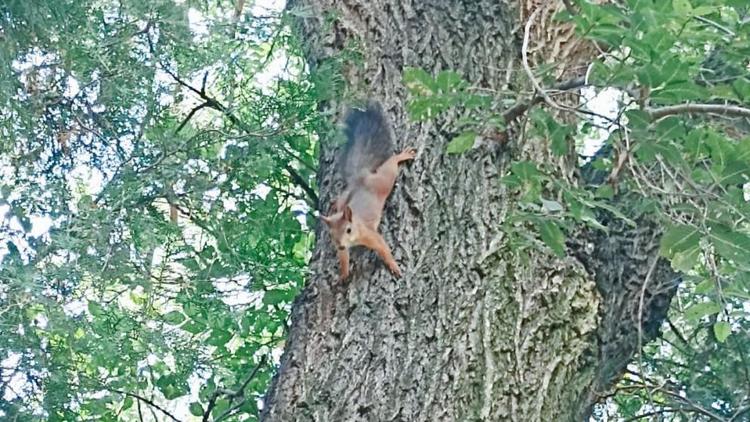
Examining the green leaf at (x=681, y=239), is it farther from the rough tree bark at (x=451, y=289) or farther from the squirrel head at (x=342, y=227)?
the squirrel head at (x=342, y=227)

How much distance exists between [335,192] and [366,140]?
7.8 inches

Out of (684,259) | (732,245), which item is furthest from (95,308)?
(732,245)

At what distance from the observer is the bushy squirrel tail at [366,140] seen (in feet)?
9.14

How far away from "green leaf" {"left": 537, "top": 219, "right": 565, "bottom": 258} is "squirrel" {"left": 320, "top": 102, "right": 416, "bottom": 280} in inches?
16.9

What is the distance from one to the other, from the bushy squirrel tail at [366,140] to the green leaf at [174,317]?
0.66 meters

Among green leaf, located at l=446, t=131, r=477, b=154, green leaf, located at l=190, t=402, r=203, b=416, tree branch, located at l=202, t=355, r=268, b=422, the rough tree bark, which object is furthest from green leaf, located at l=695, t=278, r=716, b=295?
green leaf, located at l=190, t=402, r=203, b=416

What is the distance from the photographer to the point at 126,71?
9.20ft

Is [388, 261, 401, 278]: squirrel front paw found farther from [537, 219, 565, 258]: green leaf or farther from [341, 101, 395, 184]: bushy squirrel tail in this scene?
[537, 219, 565, 258]: green leaf

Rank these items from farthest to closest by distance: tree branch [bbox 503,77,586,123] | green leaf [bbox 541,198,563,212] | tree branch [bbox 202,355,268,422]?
tree branch [bbox 202,355,268,422] < tree branch [bbox 503,77,586,123] < green leaf [bbox 541,198,563,212]

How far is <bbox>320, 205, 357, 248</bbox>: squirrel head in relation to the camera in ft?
8.65

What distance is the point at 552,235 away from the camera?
7.61 feet

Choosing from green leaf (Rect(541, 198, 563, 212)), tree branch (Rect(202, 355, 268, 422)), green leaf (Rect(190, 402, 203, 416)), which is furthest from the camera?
green leaf (Rect(190, 402, 203, 416))

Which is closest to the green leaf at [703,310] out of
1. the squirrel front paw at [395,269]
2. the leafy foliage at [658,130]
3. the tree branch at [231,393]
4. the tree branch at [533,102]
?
the leafy foliage at [658,130]

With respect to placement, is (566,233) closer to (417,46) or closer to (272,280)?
(417,46)
